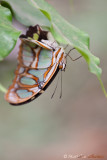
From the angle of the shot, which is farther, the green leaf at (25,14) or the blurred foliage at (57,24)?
the green leaf at (25,14)

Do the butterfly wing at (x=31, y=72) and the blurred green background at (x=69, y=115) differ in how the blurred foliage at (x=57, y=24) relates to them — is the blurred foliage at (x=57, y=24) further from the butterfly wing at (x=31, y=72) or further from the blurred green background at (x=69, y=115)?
the blurred green background at (x=69, y=115)

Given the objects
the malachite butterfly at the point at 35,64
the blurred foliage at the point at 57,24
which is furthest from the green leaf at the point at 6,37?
the malachite butterfly at the point at 35,64

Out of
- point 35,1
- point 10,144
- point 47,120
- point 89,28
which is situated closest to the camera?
point 35,1

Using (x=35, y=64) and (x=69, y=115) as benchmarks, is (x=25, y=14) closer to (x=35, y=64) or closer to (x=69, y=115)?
(x=35, y=64)

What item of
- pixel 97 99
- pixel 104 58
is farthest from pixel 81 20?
pixel 97 99

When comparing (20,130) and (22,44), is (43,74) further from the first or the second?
(20,130)

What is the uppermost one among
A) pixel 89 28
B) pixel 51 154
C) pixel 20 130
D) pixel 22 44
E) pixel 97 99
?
pixel 89 28

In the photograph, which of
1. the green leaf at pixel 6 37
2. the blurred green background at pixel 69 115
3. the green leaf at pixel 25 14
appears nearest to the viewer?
the green leaf at pixel 6 37
